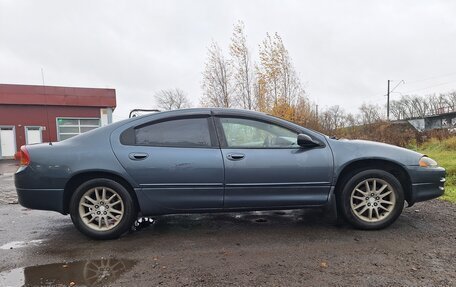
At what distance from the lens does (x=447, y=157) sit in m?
8.82

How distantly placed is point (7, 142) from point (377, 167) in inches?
986

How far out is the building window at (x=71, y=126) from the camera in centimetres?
2397

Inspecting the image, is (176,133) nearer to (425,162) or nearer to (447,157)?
(425,162)

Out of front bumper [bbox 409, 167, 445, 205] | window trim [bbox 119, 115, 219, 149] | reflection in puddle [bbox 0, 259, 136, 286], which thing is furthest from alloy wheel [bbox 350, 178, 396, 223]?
reflection in puddle [bbox 0, 259, 136, 286]

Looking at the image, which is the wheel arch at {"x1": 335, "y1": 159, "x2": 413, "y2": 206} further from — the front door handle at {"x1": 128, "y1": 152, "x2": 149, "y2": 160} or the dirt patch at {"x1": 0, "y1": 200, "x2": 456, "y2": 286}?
the front door handle at {"x1": 128, "y1": 152, "x2": 149, "y2": 160}

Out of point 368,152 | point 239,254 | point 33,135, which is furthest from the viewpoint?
point 33,135

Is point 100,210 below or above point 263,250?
above

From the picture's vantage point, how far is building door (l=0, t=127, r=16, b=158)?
22672 millimetres

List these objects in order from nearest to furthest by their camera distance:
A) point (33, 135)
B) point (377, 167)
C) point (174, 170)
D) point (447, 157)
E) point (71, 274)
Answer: point (71, 274)
point (174, 170)
point (377, 167)
point (447, 157)
point (33, 135)

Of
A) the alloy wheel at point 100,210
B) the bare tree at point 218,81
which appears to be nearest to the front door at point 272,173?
the alloy wheel at point 100,210

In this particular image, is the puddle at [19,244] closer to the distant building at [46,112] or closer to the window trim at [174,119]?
the window trim at [174,119]

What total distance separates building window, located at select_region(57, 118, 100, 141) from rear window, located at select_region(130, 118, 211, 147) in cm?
2167

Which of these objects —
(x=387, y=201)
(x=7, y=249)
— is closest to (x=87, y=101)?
(x=7, y=249)

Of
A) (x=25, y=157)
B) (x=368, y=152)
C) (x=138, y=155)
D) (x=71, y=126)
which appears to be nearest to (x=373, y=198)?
(x=368, y=152)
